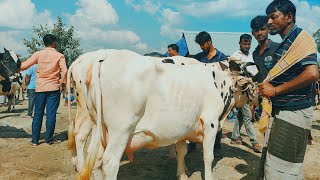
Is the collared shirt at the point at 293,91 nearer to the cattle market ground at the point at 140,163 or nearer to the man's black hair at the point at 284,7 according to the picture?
the man's black hair at the point at 284,7

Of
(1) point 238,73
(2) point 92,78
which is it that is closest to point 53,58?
(2) point 92,78

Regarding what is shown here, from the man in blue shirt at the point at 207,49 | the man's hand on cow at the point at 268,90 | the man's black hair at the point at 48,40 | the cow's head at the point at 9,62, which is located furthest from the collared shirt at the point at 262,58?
the cow's head at the point at 9,62

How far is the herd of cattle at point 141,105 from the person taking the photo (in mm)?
3812

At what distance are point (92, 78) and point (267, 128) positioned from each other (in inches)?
85.5

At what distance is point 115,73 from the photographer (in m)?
3.84

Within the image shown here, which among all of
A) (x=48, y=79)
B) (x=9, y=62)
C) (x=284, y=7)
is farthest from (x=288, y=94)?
(x=9, y=62)

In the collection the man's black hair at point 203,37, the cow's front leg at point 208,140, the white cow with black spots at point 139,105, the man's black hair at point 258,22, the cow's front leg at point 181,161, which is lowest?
the cow's front leg at point 181,161

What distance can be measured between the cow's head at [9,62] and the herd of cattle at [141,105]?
11.4 ft

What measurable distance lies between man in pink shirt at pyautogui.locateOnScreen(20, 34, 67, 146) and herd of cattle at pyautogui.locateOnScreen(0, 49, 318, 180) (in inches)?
86.2

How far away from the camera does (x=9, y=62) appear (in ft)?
26.3

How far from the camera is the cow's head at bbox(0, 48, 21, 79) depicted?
791cm

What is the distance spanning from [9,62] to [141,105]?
5606 millimetres

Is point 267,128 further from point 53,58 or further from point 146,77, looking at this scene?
Answer: point 53,58

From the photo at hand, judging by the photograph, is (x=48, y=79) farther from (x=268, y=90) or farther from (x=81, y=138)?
(x=268, y=90)
